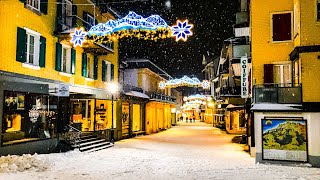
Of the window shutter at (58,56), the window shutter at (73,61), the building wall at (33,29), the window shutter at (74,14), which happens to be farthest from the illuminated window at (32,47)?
the window shutter at (73,61)

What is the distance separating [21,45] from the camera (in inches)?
587

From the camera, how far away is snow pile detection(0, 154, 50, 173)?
11.7 metres

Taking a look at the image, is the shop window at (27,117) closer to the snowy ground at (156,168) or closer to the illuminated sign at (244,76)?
the snowy ground at (156,168)

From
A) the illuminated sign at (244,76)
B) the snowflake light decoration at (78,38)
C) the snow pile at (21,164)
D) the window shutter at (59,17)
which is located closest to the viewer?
the snow pile at (21,164)

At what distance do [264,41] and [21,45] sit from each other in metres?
13.1

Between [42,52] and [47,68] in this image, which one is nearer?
[42,52]

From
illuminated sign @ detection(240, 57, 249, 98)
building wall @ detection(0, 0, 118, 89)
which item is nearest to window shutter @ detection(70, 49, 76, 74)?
building wall @ detection(0, 0, 118, 89)

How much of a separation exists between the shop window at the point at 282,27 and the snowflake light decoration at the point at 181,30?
624cm

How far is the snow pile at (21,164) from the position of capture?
11664 millimetres

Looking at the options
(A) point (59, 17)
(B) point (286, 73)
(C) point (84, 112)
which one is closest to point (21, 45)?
(A) point (59, 17)

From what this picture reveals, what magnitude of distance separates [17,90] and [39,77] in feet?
6.43

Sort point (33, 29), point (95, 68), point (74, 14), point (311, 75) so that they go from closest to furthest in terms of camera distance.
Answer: point (311, 75)
point (33, 29)
point (74, 14)
point (95, 68)

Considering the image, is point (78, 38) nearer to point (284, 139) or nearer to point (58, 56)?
point (58, 56)

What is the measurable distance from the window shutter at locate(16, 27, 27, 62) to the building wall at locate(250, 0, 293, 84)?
488 inches
